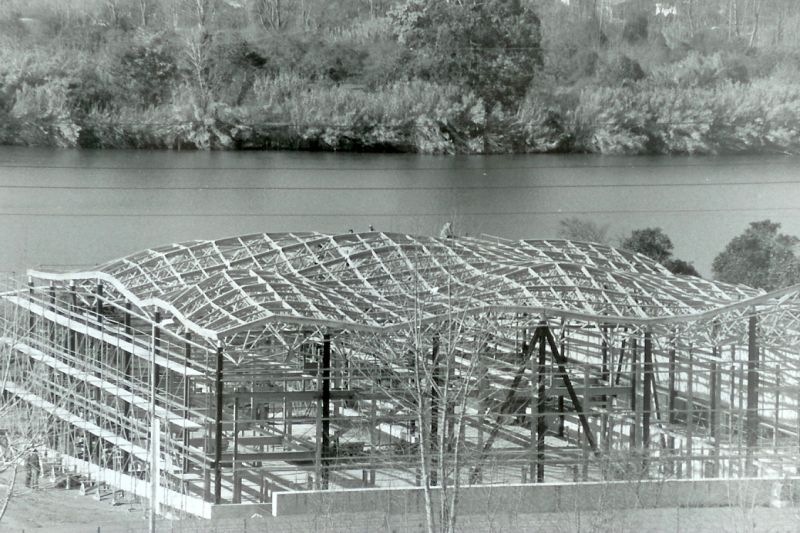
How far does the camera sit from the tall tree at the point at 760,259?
57.0 meters

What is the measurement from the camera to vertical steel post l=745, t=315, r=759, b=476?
32031mm

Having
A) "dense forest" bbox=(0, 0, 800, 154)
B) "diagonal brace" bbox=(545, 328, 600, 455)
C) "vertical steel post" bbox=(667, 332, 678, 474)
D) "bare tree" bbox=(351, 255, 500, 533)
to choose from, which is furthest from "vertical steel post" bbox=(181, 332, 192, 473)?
"dense forest" bbox=(0, 0, 800, 154)

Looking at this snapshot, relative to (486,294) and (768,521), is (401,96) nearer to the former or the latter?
(486,294)

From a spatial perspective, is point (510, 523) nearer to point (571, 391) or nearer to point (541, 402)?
point (541, 402)

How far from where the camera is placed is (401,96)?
5966 centimetres

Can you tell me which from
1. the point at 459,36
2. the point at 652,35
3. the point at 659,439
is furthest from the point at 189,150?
the point at 659,439

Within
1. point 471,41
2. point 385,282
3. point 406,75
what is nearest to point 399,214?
point 406,75

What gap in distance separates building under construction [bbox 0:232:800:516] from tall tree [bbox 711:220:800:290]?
58.9 feet

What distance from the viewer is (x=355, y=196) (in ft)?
186

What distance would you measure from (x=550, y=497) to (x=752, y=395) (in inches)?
252

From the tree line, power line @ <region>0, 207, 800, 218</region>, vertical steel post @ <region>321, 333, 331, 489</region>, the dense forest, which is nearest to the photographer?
vertical steel post @ <region>321, 333, 331, 489</region>

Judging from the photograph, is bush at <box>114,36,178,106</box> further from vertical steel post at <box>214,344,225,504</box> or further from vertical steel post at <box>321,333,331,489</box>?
vertical steel post at <box>214,344,225,504</box>

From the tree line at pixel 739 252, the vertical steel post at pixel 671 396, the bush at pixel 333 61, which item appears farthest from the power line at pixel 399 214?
the vertical steel post at pixel 671 396

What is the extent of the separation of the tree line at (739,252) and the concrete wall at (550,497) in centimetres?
2698
